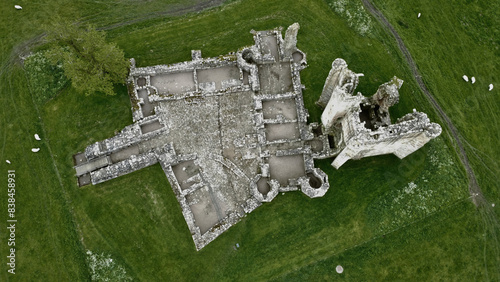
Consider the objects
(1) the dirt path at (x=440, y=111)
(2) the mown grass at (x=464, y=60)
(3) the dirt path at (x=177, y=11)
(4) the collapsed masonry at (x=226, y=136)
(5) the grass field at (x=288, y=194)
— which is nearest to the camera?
(4) the collapsed masonry at (x=226, y=136)

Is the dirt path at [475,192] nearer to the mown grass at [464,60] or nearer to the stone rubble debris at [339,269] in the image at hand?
the mown grass at [464,60]

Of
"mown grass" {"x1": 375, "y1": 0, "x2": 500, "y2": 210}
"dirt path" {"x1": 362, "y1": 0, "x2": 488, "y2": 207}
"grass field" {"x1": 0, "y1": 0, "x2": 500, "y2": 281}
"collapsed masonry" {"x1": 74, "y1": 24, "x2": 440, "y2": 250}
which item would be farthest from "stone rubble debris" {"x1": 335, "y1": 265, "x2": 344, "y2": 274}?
"mown grass" {"x1": 375, "y1": 0, "x2": 500, "y2": 210}

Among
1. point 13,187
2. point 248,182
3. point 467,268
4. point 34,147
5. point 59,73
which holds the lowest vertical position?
point 467,268

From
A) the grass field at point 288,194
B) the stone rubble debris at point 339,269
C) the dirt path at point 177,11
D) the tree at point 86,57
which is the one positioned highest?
the dirt path at point 177,11

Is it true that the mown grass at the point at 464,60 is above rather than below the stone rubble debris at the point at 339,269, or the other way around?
above

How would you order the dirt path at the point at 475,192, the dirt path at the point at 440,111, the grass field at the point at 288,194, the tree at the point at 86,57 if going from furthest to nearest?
the dirt path at the point at 440,111
the dirt path at the point at 475,192
the grass field at the point at 288,194
the tree at the point at 86,57

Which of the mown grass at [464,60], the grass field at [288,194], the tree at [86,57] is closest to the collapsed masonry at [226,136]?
the grass field at [288,194]

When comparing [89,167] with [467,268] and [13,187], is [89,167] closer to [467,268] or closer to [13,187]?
[13,187]

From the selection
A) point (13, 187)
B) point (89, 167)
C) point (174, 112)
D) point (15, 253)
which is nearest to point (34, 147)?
point (13, 187)
